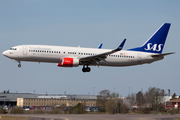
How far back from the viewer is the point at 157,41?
57.6 m

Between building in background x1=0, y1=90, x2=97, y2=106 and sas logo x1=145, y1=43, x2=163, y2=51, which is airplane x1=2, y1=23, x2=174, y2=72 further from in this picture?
building in background x1=0, y1=90, x2=97, y2=106

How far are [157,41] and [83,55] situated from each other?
1657cm

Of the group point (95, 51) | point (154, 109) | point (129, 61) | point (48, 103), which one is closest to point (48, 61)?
point (95, 51)

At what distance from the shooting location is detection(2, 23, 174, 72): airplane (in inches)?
1940

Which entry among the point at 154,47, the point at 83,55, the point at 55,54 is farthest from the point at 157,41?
the point at 55,54

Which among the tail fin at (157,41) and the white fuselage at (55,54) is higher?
the tail fin at (157,41)

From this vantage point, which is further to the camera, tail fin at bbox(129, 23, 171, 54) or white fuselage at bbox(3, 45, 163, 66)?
tail fin at bbox(129, 23, 171, 54)

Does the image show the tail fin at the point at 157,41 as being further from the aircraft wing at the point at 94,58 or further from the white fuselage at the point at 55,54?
the aircraft wing at the point at 94,58

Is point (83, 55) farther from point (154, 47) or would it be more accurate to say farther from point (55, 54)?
point (154, 47)

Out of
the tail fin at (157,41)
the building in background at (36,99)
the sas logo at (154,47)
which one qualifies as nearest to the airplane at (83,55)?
the tail fin at (157,41)

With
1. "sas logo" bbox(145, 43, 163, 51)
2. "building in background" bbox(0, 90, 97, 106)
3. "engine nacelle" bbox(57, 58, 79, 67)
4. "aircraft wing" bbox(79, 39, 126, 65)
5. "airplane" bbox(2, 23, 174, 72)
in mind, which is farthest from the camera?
"building in background" bbox(0, 90, 97, 106)

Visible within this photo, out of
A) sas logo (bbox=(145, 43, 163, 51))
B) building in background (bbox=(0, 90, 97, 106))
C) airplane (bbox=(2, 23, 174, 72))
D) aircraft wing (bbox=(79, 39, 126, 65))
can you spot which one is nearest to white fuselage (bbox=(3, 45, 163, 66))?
airplane (bbox=(2, 23, 174, 72))

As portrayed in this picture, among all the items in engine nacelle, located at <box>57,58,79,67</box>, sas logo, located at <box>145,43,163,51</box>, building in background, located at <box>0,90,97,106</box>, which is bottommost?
building in background, located at <box>0,90,97,106</box>

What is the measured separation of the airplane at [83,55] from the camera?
162ft
